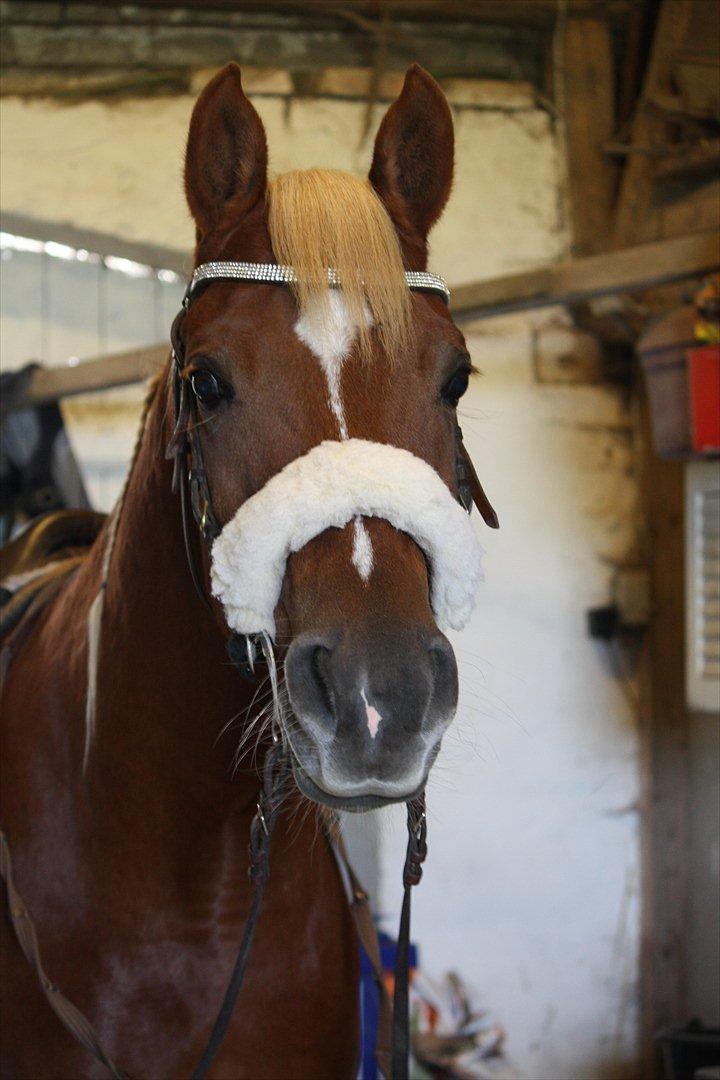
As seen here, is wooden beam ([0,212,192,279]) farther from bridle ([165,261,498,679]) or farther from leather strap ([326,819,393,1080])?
leather strap ([326,819,393,1080])

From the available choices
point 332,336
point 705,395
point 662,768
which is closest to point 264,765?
point 332,336

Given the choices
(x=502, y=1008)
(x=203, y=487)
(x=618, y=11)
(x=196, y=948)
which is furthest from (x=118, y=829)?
(x=618, y=11)

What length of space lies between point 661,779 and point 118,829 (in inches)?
81.1

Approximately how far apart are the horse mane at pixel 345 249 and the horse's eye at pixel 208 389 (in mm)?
114

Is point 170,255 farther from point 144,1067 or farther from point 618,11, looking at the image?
point 144,1067

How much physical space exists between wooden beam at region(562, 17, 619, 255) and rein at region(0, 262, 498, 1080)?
1.85 m

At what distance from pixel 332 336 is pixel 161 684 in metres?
0.50

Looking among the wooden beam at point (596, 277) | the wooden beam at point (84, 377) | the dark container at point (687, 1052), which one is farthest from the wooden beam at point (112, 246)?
the dark container at point (687, 1052)

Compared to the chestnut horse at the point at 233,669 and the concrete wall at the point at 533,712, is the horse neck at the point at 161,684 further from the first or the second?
the concrete wall at the point at 533,712

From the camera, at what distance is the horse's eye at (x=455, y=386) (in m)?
1.08

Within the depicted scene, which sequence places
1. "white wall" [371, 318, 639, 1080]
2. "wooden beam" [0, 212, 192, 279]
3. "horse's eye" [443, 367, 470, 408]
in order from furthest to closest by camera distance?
"white wall" [371, 318, 639, 1080] < "wooden beam" [0, 212, 192, 279] < "horse's eye" [443, 367, 470, 408]

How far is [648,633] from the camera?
300cm

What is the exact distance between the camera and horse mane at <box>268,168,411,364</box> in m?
1.02

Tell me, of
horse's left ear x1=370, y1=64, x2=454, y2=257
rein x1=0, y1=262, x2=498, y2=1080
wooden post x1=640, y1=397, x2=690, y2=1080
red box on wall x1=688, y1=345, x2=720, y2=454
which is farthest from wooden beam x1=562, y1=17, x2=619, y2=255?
rein x1=0, y1=262, x2=498, y2=1080
